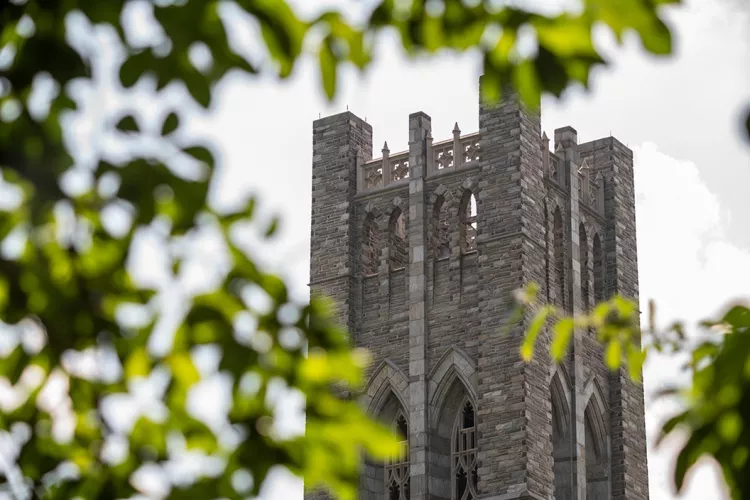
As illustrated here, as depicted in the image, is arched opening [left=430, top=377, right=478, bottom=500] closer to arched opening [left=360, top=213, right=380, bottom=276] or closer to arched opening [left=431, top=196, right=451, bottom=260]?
arched opening [left=431, top=196, right=451, bottom=260]

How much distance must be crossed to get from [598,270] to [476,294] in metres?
4.46

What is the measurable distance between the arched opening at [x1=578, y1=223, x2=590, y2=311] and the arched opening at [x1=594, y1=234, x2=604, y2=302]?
51 centimetres

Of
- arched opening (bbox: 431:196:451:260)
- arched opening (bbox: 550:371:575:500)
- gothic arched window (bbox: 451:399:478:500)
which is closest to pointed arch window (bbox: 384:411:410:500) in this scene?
gothic arched window (bbox: 451:399:478:500)

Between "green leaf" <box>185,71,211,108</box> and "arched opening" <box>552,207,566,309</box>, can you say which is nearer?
"green leaf" <box>185,71,211,108</box>

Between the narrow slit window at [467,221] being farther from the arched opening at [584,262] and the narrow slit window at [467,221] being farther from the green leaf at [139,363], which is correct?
the green leaf at [139,363]

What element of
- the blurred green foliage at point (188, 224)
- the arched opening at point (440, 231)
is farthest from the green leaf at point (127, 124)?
the arched opening at point (440, 231)

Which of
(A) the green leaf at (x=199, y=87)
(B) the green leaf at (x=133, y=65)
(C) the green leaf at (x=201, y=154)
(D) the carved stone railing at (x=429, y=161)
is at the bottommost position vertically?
(C) the green leaf at (x=201, y=154)

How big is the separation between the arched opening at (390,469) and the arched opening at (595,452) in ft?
13.3

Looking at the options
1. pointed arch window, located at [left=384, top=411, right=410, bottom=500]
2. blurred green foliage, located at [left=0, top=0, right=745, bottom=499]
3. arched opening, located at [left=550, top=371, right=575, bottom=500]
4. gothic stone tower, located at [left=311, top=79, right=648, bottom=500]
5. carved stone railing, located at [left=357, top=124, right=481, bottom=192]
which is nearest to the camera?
blurred green foliage, located at [left=0, top=0, right=745, bottom=499]

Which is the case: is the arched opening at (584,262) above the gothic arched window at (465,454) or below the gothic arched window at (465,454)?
above

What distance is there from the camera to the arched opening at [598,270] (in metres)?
42.2

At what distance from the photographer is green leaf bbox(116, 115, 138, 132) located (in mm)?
4660

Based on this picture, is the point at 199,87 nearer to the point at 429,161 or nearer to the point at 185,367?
the point at 185,367

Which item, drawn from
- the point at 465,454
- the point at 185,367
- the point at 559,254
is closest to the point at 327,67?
the point at 185,367
